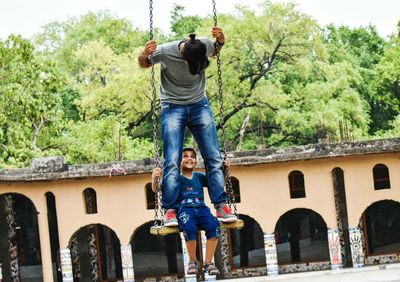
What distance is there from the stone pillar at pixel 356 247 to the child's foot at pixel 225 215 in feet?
82.4

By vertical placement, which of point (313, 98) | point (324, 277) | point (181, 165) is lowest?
point (324, 277)

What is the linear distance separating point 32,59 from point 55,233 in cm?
972

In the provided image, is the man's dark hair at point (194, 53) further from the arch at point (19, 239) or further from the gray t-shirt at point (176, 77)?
the arch at point (19, 239)

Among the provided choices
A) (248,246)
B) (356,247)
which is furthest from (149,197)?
(356,247)

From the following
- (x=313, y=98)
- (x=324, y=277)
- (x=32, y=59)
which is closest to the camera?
(x=324, y=277)

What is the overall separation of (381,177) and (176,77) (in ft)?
84.4

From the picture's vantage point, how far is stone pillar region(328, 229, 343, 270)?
37719 millimetres

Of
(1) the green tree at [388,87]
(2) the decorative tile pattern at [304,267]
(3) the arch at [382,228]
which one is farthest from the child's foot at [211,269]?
(1) the green tree at [388,87]

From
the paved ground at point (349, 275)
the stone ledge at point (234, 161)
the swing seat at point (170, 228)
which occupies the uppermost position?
the stone ledge at point (234, 161)

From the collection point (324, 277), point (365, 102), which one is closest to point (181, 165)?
point (324, 277)

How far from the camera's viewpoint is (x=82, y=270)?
129ft

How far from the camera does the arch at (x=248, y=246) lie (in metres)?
39.9

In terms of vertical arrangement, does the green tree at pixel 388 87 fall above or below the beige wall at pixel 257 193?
above

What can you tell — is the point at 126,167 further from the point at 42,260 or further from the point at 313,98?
the point at 313,98
